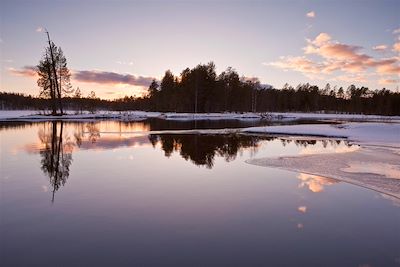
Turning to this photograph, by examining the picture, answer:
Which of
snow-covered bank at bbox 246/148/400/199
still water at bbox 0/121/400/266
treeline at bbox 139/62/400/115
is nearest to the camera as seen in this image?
still water at bbox 0/121/400/266

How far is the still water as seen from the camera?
17.1 ft

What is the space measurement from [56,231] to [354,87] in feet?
611

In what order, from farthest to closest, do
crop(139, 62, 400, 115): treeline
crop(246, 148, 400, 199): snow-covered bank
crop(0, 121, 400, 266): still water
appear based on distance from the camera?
crop(139, 62, 400, 115): treeline → crop(246, 148, 400, 199): snow-covered bank → crop(0, 121, 400, 266): still water

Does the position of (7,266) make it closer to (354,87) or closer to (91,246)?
(91,246)

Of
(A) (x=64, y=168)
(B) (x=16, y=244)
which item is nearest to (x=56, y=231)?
(B) (x=16, y=244)

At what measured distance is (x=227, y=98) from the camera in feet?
327

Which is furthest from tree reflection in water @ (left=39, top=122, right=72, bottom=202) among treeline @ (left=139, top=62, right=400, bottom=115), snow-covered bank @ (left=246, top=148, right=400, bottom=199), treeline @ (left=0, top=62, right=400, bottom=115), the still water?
treeline @ (left=139, top=62, right=400, bottom=115)

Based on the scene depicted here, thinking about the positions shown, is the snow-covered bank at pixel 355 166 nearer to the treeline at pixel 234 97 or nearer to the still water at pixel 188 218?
the still water at pixel 188 218

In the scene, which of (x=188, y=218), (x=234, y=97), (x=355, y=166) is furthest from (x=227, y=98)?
(x=188, y=218)

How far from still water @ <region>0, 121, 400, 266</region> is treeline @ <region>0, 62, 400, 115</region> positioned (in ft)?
205

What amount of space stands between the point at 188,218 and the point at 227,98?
94220 millimetres

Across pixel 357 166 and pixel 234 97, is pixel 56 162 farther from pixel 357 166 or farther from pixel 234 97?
pixel 234 97

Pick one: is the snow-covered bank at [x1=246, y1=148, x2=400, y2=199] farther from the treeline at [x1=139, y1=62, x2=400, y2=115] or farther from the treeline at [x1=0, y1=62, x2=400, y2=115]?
the treeline at [x1=139, y1=62, x2=400, y2=115]

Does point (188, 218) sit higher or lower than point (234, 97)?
lower
